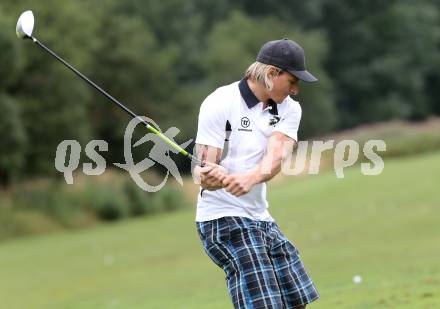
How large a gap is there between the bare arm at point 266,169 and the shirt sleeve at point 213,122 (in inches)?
12.9

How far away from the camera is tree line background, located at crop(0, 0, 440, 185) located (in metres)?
49.7

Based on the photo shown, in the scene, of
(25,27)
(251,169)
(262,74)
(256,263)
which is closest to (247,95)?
(262,74)

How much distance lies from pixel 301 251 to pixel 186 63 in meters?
70.0

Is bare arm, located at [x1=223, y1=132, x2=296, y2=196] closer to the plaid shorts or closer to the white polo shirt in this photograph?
the white polo shirt

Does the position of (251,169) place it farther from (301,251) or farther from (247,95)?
(301,251)

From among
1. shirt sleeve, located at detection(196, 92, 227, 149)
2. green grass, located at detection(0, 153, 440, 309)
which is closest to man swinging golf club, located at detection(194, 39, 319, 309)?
shirt sleeve, located at detection(196, 92, 227, 149)

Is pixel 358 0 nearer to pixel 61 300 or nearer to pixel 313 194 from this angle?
pixel 313 194

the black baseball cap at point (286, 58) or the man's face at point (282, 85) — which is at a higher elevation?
the black baseball cap at point (286, 58)

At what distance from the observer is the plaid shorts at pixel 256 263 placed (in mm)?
8000

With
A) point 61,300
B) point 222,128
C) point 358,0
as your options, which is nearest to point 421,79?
point 358,0

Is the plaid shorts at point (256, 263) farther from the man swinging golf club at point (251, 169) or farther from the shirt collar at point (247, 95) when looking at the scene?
the shirt collar at point (247, 95)

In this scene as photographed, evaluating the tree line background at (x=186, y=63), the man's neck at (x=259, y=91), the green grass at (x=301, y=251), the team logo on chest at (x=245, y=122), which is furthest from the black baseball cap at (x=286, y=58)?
the tree line background at (x=186, y=63)

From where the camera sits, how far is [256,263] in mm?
8023

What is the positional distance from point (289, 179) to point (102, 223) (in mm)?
11163
